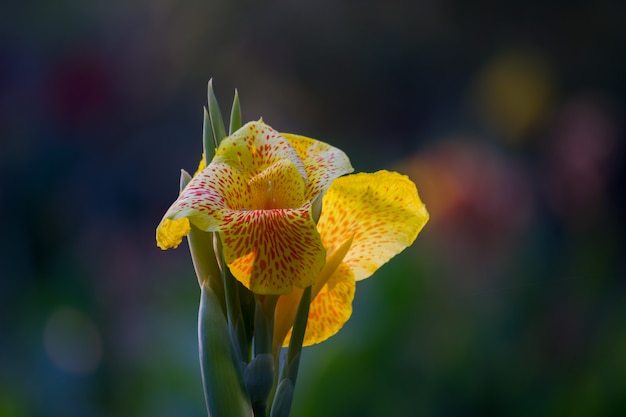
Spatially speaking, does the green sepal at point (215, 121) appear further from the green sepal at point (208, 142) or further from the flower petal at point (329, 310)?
the flower petal at point (329, 310)

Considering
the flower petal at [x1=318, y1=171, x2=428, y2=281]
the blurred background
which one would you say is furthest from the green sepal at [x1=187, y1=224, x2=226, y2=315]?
the blurred background

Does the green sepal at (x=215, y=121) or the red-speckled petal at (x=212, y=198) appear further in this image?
the green sepal at (x=215, y=121)

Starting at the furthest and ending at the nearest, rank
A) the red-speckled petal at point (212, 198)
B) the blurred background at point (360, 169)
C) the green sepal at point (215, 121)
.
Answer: the blurred background at point (360, 169), the green sepal at point (215, 121), the red-speckled petal at point (212, 198)

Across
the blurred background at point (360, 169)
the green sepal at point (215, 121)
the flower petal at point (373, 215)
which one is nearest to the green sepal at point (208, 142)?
the green sepal at point (215, 121)

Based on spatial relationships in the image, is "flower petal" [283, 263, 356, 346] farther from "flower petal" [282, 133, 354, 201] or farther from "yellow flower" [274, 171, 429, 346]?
"flower petal" [282, 133, 354, 201]

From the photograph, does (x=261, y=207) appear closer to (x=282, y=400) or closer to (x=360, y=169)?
(x=282, y=400)

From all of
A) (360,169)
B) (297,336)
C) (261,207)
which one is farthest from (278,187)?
(360,169)

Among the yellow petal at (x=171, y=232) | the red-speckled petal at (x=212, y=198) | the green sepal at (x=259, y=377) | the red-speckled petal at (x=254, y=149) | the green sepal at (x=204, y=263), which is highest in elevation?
the red-speckled petal at (x=254, y=149)

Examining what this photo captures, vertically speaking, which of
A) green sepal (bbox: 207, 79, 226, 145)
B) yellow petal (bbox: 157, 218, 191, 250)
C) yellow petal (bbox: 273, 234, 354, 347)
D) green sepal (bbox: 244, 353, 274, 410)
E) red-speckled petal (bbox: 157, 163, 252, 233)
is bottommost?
green sepal (bbox: 244, 353, 274, 410)
